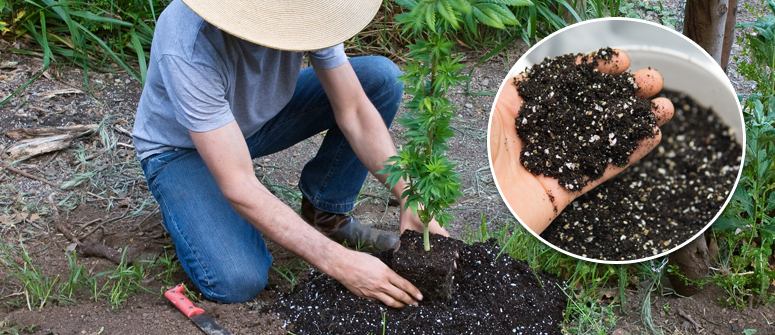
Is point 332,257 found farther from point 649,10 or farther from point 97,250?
point 649,10

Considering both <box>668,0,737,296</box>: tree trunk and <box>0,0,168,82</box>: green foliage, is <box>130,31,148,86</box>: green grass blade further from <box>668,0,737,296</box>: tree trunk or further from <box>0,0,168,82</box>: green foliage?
<box>668,0,737,296</box>: tree trunk

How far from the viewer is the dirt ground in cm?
203

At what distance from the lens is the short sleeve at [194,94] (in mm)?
1868

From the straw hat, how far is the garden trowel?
0.95 m

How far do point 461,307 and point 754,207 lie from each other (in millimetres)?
1012

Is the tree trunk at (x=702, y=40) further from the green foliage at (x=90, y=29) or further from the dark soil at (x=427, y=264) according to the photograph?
the green foliage at (x=90, y=29)

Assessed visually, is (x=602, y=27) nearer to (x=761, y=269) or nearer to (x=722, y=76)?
(x=722, y=76)

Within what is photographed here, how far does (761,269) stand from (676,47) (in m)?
0.83

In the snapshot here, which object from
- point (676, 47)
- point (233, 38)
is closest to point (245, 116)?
point (233, 38)

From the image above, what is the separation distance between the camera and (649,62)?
71.9 inches

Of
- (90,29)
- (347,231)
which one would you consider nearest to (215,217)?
(347,231)

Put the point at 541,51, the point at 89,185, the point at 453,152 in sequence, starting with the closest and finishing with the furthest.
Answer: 1. the point at 541,51
2. the point at 89,185
3. the point at 453,152

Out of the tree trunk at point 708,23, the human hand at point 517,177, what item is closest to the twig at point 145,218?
the human hand at point 517,177

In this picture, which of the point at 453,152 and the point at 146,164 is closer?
the point at 146,164
